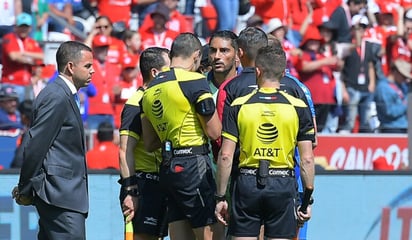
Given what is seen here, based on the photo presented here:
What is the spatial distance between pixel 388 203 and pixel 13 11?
4867mm

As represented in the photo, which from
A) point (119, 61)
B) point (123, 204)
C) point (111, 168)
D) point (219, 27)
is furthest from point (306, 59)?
point (123, 204)

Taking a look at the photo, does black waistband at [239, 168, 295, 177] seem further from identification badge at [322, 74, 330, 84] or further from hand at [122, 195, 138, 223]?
identification badge at [322, 74, 330, 84]

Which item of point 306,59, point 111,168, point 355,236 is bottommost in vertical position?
point 355,236

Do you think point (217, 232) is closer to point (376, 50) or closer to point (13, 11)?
point (13, 11)

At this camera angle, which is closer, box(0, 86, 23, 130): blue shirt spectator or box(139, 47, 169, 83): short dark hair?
box(139, 47, 169, 83): short dark hair

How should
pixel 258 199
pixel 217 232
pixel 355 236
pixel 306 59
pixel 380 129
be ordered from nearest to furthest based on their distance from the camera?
1. pixel 258 199
2. pixel 217 232
3. pixel 355 236
4. pixel 380 129
5. pixel 306 59

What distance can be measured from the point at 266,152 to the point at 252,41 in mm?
969

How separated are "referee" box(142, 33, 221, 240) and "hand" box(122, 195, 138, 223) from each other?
36 centimetres

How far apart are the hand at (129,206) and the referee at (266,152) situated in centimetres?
101

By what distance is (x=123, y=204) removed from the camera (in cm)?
769

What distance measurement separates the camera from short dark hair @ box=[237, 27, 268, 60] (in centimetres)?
728

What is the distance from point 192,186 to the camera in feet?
23.9

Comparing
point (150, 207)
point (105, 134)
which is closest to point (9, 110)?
point (105, 134)

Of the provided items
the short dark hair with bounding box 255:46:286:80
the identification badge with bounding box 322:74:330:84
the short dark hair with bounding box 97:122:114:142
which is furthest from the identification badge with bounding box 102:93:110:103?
the short dark hair with bounding box 255:46:286:80
